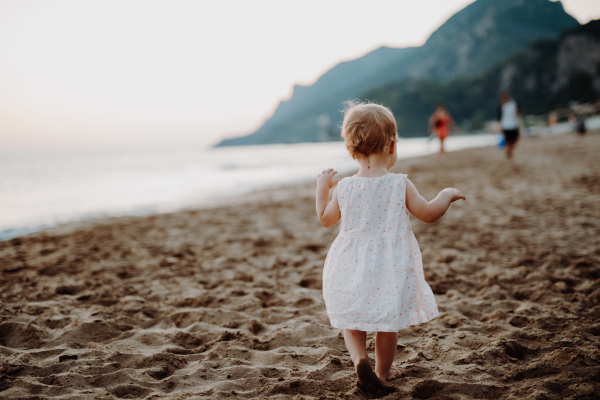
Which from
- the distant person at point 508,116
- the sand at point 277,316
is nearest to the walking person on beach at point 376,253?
the sand at point 277,316

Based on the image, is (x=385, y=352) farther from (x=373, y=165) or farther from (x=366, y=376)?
(x=373, y=165)

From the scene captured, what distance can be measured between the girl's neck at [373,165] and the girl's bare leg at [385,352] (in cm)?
78

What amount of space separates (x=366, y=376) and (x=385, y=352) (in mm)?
162

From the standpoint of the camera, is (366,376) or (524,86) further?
(524,86)

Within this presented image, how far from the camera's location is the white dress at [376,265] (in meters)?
1.63

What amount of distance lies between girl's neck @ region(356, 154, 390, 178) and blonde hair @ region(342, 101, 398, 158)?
1.3 inches

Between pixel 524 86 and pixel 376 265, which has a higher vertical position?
pixel 524 86

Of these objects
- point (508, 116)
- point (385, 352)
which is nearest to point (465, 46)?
point (508, 116)

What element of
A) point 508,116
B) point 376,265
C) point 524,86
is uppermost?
point 524,86

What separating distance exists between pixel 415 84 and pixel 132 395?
116504 mm

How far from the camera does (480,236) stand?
4312 mm

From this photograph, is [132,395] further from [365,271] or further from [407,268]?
[407,268]

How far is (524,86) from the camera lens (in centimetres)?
7962

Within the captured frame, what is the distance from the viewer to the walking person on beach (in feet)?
5.38
